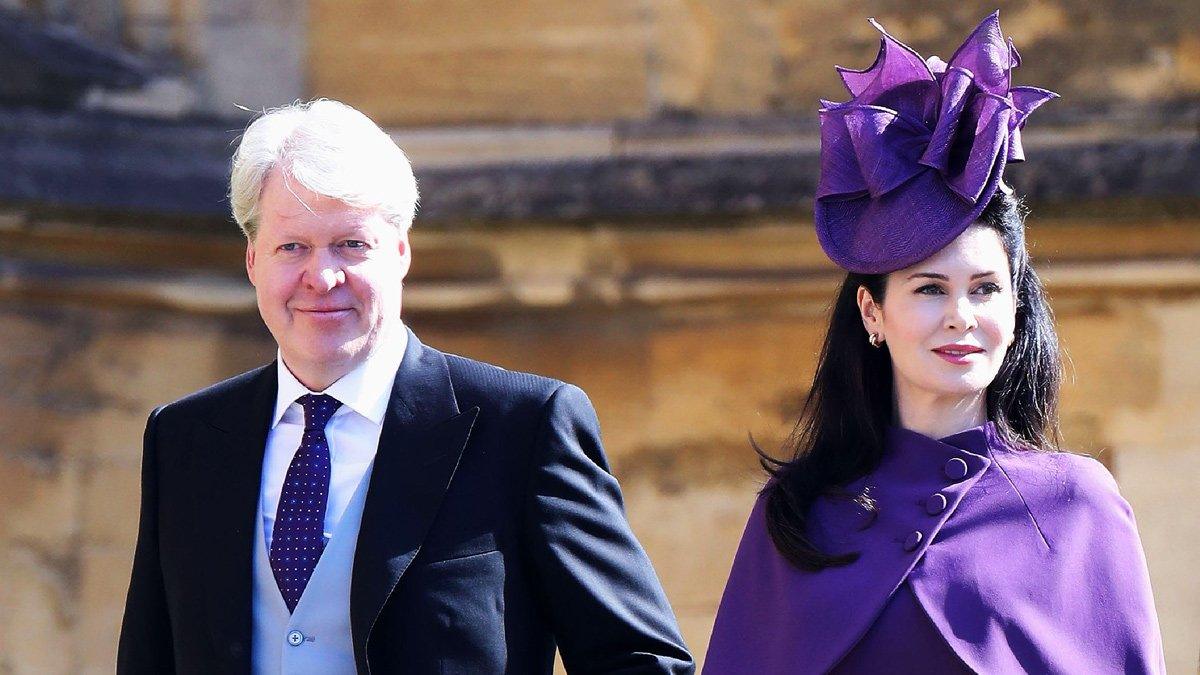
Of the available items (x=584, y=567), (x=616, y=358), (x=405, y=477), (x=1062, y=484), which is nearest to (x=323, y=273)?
(x=405, y=477)

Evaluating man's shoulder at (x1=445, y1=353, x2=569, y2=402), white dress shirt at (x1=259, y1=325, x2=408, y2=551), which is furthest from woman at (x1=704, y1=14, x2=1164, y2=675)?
white dress shirt at (x1=259, y1=325, x2=408, y2=551)

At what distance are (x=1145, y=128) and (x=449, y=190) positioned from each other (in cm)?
168

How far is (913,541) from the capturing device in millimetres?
2672

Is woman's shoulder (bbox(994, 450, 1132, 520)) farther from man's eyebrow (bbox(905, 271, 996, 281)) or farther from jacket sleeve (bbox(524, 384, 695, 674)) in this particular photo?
jacket sleeve (bbox(524, 384, 695, 674))

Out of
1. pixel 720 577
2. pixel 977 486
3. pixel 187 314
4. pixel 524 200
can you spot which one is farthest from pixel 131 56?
pixel 977 486

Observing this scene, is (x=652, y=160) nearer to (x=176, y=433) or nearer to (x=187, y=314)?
(x=187, y=314)

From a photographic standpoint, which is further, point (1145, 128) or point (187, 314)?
point (187, 314)

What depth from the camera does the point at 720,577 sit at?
4.63 m

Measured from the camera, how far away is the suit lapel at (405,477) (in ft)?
8.70

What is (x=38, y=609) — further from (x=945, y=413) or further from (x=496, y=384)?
(x=945, y=413)

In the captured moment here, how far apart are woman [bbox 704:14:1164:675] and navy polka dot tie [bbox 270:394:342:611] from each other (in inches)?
24.5

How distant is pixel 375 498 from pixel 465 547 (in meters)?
0.15

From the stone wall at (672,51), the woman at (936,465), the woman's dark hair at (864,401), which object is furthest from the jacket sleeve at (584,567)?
the stone wall at (672,51)

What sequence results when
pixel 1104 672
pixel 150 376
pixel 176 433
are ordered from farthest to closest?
pixel 150 376
pixel 176 433
pixel 1104 672
